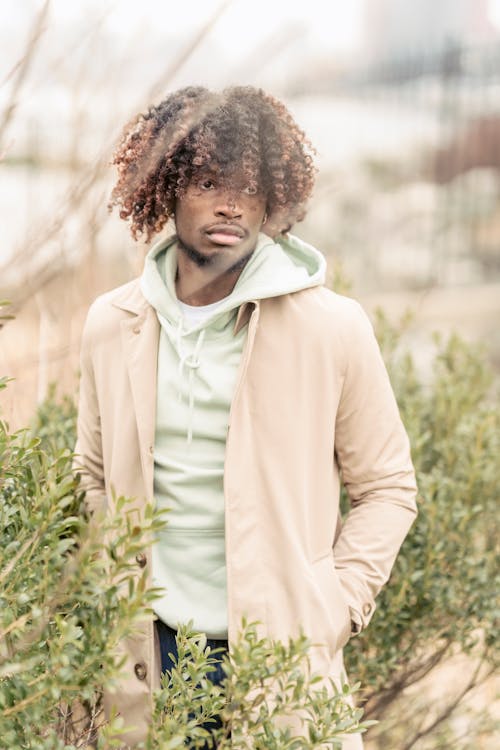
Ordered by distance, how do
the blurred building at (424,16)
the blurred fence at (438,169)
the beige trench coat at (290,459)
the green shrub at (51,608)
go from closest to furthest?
the green shrub at (51,608) < the beige trench coat at (290,459) < the blurred fence at (438,169) < the blurred building at (424,16)

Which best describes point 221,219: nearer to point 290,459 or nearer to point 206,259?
point 206,259

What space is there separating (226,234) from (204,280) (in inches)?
5.4

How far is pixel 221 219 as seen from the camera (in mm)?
2090

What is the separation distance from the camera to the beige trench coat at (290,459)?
6.72 feet

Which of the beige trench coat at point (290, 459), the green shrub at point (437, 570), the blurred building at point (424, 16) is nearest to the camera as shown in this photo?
the beige trench coat at point (290, 459)

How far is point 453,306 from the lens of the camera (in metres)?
10.2

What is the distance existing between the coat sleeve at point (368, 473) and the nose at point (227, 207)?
1.09 feet

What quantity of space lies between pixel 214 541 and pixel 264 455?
0.69 feet

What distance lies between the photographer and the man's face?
6.86ft

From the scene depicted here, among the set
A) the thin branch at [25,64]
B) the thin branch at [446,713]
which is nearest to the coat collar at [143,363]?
the thin branch at [25,64]

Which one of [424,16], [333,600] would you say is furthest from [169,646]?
[424,16]

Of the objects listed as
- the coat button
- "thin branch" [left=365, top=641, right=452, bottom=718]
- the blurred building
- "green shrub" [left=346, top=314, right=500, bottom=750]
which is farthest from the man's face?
the blurred building

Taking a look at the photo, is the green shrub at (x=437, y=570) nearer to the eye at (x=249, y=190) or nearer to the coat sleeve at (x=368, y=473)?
the coat sleeve at (x=368, y=473)

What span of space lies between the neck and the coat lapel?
9 cm
